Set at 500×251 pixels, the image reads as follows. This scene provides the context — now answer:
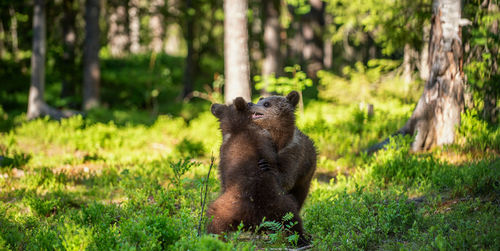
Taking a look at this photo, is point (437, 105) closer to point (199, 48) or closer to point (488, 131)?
point (488, 131)

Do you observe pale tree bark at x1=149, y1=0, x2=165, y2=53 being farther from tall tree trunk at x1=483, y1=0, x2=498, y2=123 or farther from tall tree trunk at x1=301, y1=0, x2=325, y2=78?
tall tree trunk at x1=483, y1=0, x2=498, y2=123

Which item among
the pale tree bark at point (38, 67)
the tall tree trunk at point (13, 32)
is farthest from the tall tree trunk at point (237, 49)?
the tall tree trunk at point (13, 32)

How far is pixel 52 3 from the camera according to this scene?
55.5 ft

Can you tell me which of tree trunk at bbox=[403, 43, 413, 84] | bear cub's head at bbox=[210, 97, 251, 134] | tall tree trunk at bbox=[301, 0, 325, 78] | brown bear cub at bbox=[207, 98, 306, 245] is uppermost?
tall tree trunk at bbox=[301, 0, 325, 78]

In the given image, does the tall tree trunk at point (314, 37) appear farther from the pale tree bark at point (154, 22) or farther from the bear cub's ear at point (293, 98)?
the bear cub's ear at point (293, 98)

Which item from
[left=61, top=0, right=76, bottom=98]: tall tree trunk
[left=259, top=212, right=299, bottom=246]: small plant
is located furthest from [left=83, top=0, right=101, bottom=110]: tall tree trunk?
[left=259, top=212, right=299, bottom=246]: small plant

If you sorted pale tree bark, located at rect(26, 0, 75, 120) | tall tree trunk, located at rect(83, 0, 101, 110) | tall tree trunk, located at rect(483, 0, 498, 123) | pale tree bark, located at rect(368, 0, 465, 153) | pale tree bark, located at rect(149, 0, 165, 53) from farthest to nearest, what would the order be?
pale tree bark, located at rect(149, 0, 165, 53), tall tree trunk, located at rect(83, 0, 101, 110), pale tree bark, located at rect(26, 0, 75, 120), tall tree trunk, located at rect(483, 0, 498, 123), pale tree bark, located at rect(368, 0, 465, 153)

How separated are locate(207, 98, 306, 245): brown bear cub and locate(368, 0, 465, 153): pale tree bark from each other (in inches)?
182

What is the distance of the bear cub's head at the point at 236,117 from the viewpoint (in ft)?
14.5

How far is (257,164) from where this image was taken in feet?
13.8

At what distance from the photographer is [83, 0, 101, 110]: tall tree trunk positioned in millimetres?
14844

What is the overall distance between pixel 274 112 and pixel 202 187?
1.13 meters

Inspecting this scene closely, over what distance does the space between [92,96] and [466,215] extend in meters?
13.3

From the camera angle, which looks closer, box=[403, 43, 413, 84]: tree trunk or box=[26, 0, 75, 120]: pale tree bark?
box=[403, 43, 413, 84]: tree trunk
